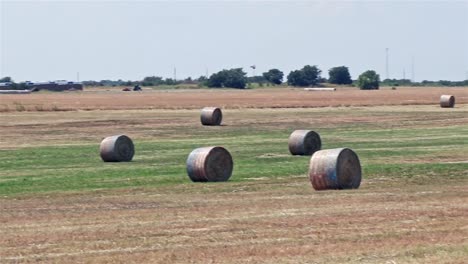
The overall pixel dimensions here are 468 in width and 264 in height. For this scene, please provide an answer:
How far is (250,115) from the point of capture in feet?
220

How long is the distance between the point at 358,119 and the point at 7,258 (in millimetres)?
46258

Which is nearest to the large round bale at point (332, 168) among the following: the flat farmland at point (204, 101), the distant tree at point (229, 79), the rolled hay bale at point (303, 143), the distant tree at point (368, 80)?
the rolled hay bale at point (303, 143)

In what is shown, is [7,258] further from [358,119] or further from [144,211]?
[358,119]

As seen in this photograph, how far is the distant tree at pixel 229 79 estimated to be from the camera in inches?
7648

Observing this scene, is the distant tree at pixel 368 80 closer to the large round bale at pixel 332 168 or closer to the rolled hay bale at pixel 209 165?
the rolled hay bale at pixel 209 165

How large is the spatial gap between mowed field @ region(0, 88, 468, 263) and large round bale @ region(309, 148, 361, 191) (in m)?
0.48

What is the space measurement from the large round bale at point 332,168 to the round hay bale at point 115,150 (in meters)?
11.9

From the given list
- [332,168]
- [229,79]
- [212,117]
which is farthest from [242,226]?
[229,79]

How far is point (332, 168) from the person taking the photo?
2334cm

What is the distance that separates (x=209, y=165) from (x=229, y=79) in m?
168

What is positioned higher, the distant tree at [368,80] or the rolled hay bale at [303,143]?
the rolled hay bale at [303,143]

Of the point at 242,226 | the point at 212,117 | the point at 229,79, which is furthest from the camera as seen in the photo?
the point at 229,79

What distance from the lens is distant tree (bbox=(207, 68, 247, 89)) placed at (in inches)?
7648

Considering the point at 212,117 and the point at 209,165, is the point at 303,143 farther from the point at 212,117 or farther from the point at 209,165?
the point at 212,117
